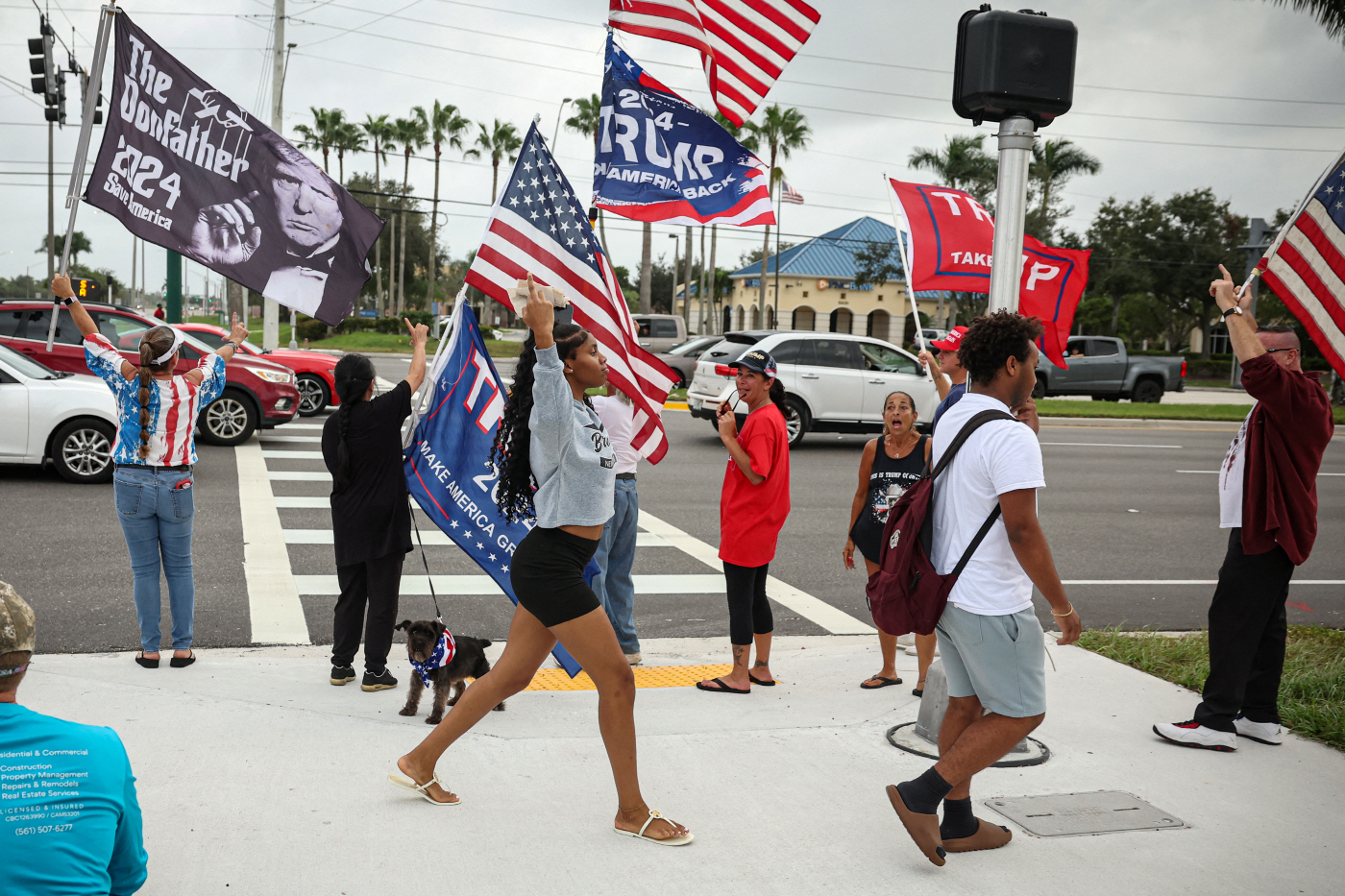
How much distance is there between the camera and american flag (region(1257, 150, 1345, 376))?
5.16 m

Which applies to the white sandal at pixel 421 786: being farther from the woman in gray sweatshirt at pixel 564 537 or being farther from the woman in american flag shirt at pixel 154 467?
the woman in american flag shirt at pixel 154 467

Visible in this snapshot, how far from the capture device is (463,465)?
5145 millimetres

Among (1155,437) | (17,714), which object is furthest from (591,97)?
(17,714)

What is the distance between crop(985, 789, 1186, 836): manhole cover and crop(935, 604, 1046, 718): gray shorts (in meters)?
0.77

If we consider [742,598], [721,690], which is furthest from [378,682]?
[742,598]

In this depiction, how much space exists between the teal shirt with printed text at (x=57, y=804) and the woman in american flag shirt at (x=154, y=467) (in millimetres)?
3822

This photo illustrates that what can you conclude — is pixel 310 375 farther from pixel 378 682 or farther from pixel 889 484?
pixel 889 484

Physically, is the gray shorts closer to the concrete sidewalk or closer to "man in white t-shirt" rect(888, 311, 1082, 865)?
"man in white t-shirt" rect(888, 311, 1082, 865)

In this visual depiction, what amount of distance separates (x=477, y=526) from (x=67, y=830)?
3.16 metres

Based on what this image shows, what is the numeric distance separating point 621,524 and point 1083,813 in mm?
2738

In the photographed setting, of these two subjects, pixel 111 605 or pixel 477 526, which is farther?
pixel 111 605

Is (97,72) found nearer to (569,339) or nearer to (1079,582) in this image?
(569,339)

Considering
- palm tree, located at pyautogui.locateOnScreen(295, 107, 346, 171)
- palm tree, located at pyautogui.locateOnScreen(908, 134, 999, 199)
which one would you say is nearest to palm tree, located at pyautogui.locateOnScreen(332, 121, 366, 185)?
palm tree, located at pyautogui.locateOnScreen(295, 107, 346, 171)

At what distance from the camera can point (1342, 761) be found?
4.76 meters
